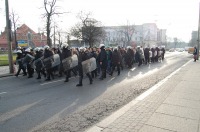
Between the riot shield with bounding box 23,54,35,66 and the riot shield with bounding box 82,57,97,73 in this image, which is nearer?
the riot shield with bounding box 82,57,97,73

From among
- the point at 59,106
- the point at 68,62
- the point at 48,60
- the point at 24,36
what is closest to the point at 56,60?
the point at 48,60

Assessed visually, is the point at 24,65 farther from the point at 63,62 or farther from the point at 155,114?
the point at 155,114

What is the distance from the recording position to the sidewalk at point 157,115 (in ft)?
15.0

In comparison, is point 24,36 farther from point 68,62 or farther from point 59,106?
point 59,106

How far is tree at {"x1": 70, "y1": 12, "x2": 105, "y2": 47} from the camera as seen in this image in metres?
41.4

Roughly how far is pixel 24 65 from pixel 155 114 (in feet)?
33.0

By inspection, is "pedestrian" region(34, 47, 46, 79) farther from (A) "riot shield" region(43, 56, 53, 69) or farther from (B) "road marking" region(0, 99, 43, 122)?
(B) "road marking" region(0, 99, 43, 122)

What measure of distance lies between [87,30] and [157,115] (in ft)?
122

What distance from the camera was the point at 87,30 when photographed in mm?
41344

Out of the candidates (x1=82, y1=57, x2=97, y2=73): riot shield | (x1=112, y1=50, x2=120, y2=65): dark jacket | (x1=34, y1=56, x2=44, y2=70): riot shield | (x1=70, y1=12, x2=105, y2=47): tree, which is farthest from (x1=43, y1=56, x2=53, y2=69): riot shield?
(x1=70, y1=12, x2=105, y2=47): tree

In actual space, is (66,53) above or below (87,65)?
above

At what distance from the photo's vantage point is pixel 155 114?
5402 millimetres

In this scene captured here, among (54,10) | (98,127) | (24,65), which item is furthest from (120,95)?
(54,10)

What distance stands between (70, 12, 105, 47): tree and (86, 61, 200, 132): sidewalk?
113 ft
